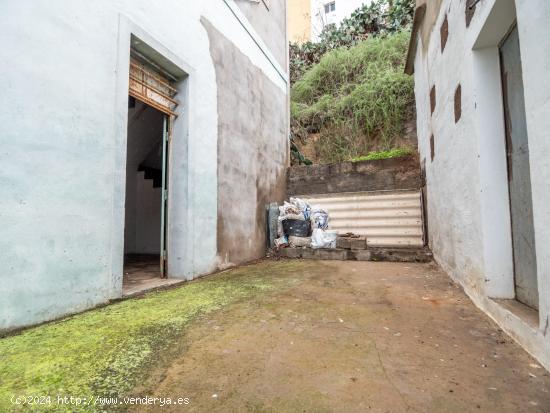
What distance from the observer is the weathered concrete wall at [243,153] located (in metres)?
4.14

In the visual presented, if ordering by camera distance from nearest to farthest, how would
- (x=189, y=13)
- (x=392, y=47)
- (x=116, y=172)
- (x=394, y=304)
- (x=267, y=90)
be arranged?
1. (x=394, y=304)
2. (x=116, y=172)
3. (x=189, y=13)
4. (x=267, y=90)
5. (x=392, y=47)

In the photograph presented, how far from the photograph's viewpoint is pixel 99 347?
5.14 ft

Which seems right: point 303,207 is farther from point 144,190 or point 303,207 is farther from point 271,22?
point 271,22

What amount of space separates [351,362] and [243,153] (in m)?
3.91

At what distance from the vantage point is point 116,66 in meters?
2.54

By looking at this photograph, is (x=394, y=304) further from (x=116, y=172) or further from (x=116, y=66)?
(x=116, y=66)

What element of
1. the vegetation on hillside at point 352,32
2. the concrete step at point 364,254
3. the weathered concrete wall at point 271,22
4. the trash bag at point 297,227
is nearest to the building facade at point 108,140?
the weathered concrete wall at point 271,22

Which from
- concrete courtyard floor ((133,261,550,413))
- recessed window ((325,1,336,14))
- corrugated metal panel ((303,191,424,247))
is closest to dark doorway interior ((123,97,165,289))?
corrugated metal panel ((303,191,424,247))

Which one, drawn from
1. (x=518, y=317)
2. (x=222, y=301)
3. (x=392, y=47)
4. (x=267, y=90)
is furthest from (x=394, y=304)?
(x=392, y=47)

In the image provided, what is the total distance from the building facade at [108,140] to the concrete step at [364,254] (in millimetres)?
726

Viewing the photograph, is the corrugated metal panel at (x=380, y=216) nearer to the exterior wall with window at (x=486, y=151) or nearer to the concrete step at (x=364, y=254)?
the concrete step at (x=364, y=254)

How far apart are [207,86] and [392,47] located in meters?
6.84

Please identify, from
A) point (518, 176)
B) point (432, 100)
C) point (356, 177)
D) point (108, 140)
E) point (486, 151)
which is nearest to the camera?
point (518, 176)

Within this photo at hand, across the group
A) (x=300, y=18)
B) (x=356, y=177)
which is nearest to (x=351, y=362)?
(x=356, y=177)
